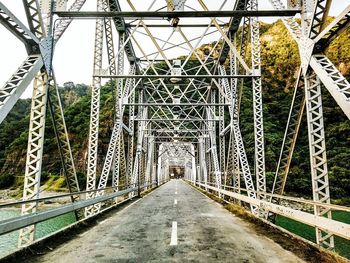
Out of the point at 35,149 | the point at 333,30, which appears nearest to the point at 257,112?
the point at 333,30

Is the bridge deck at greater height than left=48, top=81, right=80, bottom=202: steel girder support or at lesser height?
lesser

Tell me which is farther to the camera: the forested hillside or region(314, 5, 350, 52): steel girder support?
the forested hillside

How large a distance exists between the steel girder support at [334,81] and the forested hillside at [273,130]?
1239 inches

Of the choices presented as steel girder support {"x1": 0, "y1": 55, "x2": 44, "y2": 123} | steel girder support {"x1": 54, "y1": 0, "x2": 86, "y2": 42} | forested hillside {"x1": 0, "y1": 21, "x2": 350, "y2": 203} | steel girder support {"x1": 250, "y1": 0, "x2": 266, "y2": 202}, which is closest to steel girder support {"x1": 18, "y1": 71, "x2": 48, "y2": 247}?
steel girder support {"x1": 0, "y1": 55, "x2": 44, "y2": 123}

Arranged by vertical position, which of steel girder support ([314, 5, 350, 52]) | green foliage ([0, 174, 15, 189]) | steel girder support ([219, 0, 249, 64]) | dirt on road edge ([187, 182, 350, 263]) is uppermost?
steel girder support ([219, 0, 249, 64])

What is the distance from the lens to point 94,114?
38.5 ft

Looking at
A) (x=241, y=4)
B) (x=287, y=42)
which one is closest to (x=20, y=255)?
(x=241, y=4)

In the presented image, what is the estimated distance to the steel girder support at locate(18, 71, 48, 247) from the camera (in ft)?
20.6

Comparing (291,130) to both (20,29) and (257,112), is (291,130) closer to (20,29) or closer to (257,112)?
(257,112)

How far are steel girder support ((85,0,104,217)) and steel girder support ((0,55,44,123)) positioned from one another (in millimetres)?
5249

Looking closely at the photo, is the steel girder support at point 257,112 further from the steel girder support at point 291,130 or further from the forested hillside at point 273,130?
the forested hillside at point 273,130

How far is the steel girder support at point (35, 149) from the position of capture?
247 inches

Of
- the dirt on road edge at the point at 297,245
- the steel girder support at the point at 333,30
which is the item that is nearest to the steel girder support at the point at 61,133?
the dirt on road edge at the point at 297,245

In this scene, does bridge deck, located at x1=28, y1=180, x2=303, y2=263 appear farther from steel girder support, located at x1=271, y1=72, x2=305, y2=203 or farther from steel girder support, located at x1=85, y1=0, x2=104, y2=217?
steel girder support, located at x1=85, y1=0, x2=104, y2=217
